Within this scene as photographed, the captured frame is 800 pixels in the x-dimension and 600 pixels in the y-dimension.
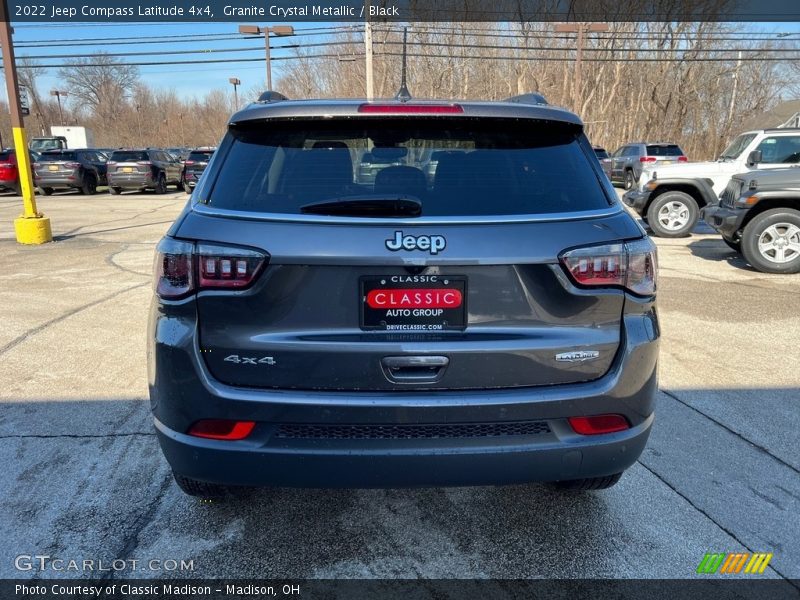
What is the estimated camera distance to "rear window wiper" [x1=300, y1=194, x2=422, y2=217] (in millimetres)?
2021

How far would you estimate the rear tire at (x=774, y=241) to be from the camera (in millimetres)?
7801

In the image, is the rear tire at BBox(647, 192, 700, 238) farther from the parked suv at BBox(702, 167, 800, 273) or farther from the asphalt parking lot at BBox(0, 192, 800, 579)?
the asphalt parking lot at BBox(0, 192, 800, 579)

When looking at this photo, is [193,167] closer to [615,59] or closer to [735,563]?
[735,563]

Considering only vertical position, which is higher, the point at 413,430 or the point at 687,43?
the point at 687,43

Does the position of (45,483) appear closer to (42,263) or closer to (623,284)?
(623,284)

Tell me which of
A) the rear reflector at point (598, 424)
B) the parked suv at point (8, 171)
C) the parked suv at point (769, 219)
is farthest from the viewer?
the parked suv at point (8, 171)

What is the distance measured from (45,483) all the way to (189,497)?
78 cm

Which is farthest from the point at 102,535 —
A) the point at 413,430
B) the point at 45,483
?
the point at 413,430

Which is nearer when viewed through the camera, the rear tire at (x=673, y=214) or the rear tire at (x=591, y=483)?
the rear tire at (x=591, y=483)

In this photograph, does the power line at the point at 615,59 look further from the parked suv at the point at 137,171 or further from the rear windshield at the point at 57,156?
the rear windshield at the point at 57,156

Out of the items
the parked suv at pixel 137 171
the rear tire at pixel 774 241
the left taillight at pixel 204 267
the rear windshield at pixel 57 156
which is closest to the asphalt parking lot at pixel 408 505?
the left taillight at pixel 204 267

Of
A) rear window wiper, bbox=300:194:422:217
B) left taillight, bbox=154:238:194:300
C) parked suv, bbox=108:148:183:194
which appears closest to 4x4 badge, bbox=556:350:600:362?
rear window wiper, bbox=300:194:422:217

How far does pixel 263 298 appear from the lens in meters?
1.99

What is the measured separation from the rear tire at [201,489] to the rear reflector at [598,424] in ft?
4.91
